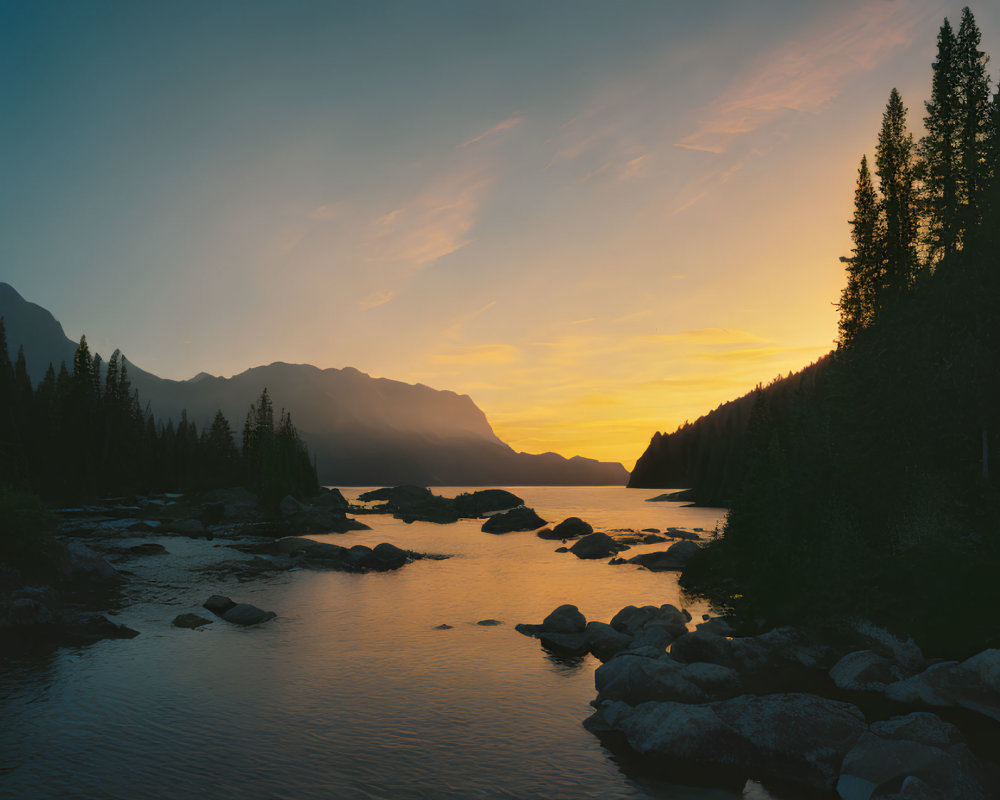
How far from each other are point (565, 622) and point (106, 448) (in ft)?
389

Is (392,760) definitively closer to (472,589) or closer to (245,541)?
(472,589)

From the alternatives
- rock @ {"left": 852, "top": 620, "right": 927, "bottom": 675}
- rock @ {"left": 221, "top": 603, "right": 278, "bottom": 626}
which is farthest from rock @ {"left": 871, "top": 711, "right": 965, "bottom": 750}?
rock @ {"left": 221, "top": 603, "right": 278, "bottom": 626}

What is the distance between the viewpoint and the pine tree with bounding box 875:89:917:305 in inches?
1918

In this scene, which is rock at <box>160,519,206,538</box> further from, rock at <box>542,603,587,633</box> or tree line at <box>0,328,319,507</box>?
rock at <box>542,603,587,633</box>

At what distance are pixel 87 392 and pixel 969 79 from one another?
13118 cm

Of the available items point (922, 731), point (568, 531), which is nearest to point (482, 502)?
point (568, 531)

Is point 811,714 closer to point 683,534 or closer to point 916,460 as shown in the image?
point 916,460

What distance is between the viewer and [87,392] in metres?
116

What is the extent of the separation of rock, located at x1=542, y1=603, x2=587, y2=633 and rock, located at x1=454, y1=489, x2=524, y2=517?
9974cm

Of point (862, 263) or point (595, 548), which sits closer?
point (862, 263)

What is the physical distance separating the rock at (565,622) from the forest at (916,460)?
743 cm

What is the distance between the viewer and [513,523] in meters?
94.1

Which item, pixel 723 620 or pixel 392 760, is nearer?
pixel 392 760

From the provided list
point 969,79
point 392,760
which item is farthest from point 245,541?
point 969,79
